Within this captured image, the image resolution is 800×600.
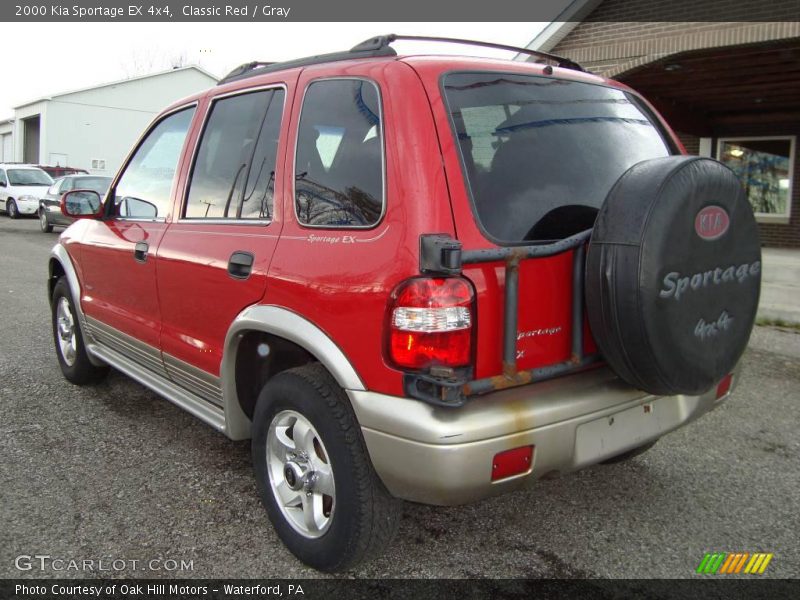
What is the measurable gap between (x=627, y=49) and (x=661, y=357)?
304 inches

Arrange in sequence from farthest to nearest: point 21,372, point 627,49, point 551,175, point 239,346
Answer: point 627,49 < point 21,372 < point 239,346 < point 551,175

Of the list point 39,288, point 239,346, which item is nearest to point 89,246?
point 239,346

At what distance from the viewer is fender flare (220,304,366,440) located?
2.29 metres

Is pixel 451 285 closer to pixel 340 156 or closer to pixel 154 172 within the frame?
pixel 340 156

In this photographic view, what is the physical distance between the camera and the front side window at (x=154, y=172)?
3529 mm

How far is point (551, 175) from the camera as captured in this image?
2469 millimetres

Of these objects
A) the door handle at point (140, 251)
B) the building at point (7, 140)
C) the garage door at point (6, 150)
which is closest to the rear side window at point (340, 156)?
the door handle at point (140, 251)

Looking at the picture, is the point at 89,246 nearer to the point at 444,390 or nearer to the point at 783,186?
the point at 444,390

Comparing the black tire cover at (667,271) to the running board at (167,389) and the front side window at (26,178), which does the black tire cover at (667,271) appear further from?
the front side window at (26,178)

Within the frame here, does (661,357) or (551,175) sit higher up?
(551,175)

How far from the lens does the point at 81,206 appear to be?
159 inches

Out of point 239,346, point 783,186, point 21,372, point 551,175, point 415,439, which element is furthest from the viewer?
point 783,186

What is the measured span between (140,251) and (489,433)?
2296mm

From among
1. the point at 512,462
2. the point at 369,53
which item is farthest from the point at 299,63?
the point at 512,462
